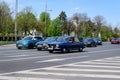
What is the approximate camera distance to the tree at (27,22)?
301ft

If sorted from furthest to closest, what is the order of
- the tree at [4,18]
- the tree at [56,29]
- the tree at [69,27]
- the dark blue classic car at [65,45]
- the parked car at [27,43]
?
the tree at [69,27] < the tree at [56,29] < the tree at [4,18] < the parked car at [27,43] < the dark blue classic car at [65,45]

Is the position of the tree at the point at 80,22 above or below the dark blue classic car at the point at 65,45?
above

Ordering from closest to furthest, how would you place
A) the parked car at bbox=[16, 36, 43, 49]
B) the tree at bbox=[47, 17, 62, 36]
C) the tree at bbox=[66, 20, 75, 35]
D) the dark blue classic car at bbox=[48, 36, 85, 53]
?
1. the dark blue classic car at bbox=[48, 36, 85, 53]
2. the parked car at bbox=[16, 36, 43, 49]
3. the tree at bbox=[47, 17, 62, 36]
4. the tree at bbox=[66, 20, 75, 35]

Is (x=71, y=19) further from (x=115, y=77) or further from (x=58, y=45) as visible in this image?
(x=115, y=77)

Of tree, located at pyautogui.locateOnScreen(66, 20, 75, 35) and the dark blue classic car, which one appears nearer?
the dark blue classic car

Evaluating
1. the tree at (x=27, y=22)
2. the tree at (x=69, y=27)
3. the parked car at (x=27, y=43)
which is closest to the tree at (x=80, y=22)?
the tree at (x=69, y=27)

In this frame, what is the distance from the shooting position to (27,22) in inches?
3669

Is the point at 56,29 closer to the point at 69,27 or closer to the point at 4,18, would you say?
the point at 69,27

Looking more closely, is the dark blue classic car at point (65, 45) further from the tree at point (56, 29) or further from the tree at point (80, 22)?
the tree at point (80, 22)

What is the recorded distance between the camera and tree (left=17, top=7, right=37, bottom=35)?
91.9 meters

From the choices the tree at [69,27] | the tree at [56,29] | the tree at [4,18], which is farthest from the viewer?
the tree at [69,27]

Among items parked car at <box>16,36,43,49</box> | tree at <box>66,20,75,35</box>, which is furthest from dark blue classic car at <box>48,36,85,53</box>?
tree at <box>66,20,75,35</box>

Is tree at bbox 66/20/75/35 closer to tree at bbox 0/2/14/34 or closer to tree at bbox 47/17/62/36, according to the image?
tree at bbox 47/17/62/36

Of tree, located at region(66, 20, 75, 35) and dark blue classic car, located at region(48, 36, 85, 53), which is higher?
tree, located at region(66, 20, 75, 35)
